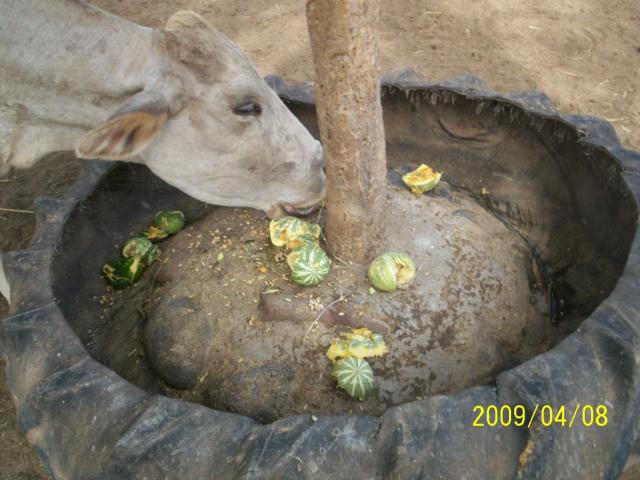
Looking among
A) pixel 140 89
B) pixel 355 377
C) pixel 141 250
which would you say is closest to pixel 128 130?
pixel 140 89

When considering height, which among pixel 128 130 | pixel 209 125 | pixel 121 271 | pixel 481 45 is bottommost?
pixel 121 271

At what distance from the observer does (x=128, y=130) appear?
1.98 metres

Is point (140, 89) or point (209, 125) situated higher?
point (140, 89)

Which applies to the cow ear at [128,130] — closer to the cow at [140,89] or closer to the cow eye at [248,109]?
the cow at [140,89]

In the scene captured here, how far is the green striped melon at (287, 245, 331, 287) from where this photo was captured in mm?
2174

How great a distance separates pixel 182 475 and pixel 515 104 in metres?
2.31

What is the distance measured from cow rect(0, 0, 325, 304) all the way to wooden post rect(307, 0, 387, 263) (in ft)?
1.64

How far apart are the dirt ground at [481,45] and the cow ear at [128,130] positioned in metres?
2.23

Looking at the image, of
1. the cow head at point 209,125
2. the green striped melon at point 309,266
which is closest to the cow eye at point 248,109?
the cow head at point 209,125

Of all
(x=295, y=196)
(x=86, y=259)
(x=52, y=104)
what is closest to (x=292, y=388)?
(x=295, y=196)

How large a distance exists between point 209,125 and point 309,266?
76cm

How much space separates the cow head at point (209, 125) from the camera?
213 cm

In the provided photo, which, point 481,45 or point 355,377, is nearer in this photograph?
point 355,377

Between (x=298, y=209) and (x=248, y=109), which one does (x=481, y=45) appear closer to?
(x=298, y=209)
